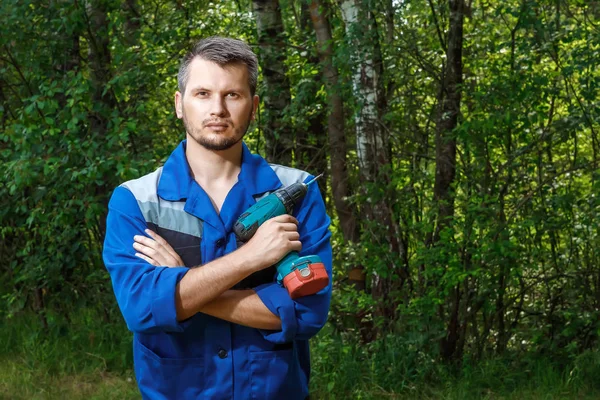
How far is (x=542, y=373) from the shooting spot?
6160 mm

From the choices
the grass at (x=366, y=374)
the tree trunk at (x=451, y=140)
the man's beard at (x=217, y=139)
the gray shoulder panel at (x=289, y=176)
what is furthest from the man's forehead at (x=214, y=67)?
the tree trunk at (x=451, y=140)

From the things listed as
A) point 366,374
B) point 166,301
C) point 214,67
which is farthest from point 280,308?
point 366,374

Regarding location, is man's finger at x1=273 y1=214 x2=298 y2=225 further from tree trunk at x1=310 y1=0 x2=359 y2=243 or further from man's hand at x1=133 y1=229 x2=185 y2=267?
tree trunk at x1=310 y1=0 x2=359 y2=243

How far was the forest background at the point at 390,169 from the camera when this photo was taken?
20.0 feet

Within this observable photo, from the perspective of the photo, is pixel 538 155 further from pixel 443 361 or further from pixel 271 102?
pixel 271 102

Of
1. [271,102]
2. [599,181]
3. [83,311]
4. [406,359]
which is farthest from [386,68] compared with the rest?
[83,311]

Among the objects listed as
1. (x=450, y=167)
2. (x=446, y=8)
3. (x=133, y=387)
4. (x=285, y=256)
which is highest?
(x=446, y=8)

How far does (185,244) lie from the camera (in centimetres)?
271

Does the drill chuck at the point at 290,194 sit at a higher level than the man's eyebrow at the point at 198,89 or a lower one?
lower

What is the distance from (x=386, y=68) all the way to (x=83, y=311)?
3740 mm

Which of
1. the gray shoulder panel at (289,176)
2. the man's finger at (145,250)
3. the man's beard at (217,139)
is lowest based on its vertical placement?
the man's finger at (145,250)

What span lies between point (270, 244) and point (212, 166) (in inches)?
15.8

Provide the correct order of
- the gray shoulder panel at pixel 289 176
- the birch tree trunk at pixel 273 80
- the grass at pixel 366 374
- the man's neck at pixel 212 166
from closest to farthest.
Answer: the man's neck at pixel 212 166, the gray shoulder panel at pixel 289 176, the grass at pixel 366 374, the birch tree trunk at pixel 273 80

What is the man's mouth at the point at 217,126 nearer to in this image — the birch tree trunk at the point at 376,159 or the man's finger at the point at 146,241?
the man's finger at the point at 146,241
